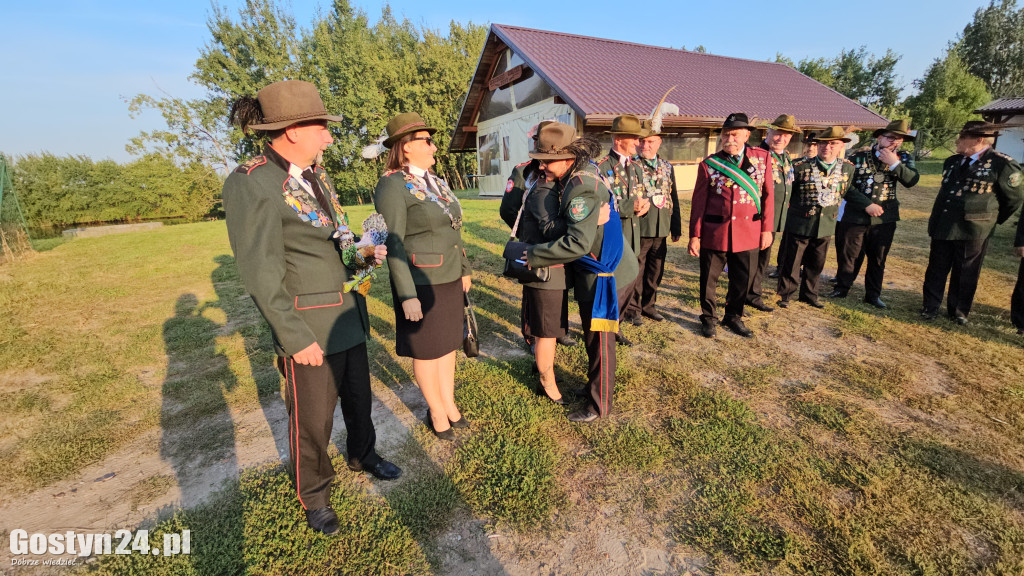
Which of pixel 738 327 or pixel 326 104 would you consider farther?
pixel 326 104

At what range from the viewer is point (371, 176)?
1090 inches

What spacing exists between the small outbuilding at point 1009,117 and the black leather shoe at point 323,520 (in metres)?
26.7

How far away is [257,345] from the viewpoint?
477cm

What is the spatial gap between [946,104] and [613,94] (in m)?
26.2

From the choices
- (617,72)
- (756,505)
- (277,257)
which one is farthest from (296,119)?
(617,72)

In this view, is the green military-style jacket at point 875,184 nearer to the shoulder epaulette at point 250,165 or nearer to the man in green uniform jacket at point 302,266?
the man in green uniform jacket at point 302,266

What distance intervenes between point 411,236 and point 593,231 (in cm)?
115

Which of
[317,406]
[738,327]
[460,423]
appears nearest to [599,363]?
[460,423]

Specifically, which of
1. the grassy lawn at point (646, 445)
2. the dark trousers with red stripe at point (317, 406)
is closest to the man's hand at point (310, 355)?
the dark trousers with red stripe at point (317, 406)

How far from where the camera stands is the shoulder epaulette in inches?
72.0

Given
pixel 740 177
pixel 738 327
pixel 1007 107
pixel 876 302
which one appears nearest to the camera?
pixel 740 177

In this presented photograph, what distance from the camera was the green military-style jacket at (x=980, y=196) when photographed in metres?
4.34

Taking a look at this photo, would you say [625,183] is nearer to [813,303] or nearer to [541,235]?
[541,235]

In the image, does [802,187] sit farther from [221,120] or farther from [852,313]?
[221,120]
